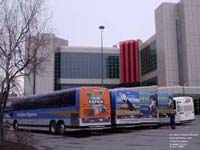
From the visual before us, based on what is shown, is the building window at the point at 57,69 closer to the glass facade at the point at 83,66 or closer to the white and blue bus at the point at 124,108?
the glass facade at the point at 83,66

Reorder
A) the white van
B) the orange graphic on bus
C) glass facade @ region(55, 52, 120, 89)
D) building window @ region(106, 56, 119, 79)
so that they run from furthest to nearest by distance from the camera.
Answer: building window @ region(106, 56, 119, 79) → glass facade @ region(55, 52, 120, 89) → the white van → the orange graphic on bus

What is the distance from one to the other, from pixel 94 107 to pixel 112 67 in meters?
60.0

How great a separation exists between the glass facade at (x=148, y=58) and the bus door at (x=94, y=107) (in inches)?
1979

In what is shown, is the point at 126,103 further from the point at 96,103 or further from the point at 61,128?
the point at 61,128

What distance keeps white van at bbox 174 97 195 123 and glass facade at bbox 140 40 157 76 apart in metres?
37.4

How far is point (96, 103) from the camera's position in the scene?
993 inches

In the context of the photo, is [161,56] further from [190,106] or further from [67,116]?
[67,116]

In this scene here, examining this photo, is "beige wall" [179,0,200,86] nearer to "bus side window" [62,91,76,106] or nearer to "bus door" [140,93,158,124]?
"bus door" [140,93,158,124]

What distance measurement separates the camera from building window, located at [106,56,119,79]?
275ft

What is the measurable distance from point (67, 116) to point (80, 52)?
59.1 metres

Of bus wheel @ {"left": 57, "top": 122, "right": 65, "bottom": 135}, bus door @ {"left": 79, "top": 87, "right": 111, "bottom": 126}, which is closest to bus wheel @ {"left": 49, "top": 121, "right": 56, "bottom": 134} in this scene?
bus wheel @ {"left": 57, "top": 122, "right": 65, "bottom": 135}

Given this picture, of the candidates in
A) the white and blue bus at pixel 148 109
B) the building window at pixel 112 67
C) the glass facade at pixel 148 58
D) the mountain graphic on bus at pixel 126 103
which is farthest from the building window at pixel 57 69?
the mountain graphic on bus at pixel 126 103

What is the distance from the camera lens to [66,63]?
269 ft

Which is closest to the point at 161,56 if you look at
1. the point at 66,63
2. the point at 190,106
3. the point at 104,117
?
the point at 66,63
